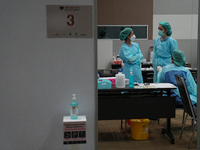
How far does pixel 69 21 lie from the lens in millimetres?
2012

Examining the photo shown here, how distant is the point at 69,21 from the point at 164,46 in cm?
267

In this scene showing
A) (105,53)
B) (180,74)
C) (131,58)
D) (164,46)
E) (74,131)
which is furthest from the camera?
(105,53)

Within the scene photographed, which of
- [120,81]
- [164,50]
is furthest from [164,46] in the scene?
[120,81]

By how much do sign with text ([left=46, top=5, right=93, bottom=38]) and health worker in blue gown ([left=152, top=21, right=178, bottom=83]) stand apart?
2574 mm

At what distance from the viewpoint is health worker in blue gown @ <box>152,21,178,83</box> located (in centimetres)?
430

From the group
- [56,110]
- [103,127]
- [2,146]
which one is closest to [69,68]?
[56,110]

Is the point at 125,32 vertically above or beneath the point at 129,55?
above

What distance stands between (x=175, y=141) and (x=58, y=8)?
220 cm

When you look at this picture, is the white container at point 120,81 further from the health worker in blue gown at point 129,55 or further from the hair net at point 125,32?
the hair net at point 125,32

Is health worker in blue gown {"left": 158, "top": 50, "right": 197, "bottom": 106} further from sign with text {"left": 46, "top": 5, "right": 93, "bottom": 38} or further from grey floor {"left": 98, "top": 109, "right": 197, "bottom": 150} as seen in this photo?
sign with text {"left": 46, "top": 5, "right": 93, "bottom": 38}

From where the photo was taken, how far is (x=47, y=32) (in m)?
2.01

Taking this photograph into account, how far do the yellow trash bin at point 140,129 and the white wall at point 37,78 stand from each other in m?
1.25

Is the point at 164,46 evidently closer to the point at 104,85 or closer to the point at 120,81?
the point at 120,81

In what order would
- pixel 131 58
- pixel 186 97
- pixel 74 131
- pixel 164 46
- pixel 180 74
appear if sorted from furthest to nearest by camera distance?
1. pixel 164 46
2. pixel 131 58
3. pixel 180 74
4. pixel 186 97
5. pixel 74 131
